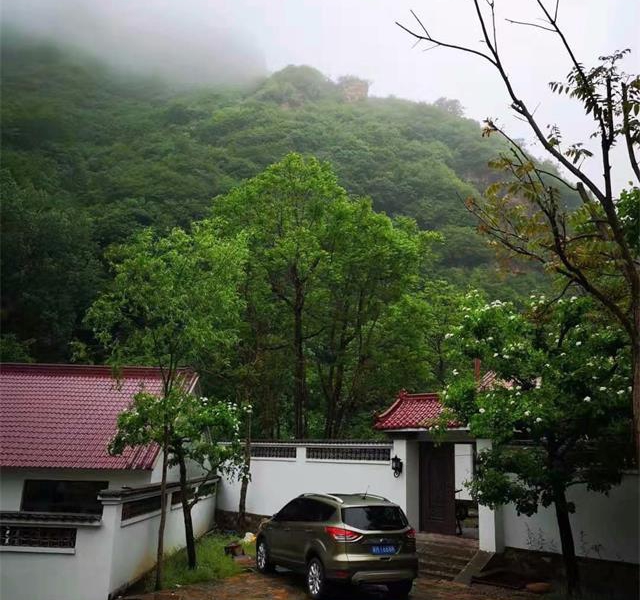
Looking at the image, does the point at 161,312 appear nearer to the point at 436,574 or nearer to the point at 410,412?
the point at 410,412

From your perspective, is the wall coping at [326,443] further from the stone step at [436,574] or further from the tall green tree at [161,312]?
the tall green tree at [161,312]

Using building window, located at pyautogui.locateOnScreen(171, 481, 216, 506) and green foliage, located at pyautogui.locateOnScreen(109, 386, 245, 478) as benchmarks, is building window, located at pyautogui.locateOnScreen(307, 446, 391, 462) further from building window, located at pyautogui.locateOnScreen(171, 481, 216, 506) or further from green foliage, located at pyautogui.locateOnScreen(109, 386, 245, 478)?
green foliage, located at pyautogui.locateOnScreen(109, 386, 245, 478)

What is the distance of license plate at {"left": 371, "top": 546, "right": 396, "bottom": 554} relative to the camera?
8.45 m

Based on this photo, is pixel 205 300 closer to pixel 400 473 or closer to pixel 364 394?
pixel 400 473

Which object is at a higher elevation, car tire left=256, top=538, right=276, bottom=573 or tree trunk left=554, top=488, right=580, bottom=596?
tree trunk left=554, top=488, right=580, bottom=596

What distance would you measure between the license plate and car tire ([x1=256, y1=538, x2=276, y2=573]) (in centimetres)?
288

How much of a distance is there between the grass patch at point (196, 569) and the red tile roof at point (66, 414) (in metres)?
2.17

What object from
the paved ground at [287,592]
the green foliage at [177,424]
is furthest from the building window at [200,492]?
the paved ground at [287,592]

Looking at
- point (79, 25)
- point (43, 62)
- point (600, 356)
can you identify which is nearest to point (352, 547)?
point (600, 356)

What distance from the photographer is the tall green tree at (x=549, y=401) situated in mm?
8203

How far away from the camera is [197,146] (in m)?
42.6

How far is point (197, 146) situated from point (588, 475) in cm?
3898

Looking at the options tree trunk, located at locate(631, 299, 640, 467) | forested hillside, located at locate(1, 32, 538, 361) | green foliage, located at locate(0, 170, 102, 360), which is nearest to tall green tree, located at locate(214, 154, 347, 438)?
forested hillside, located at locate(1, 32, 538, 361)

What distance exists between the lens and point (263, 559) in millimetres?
10703
